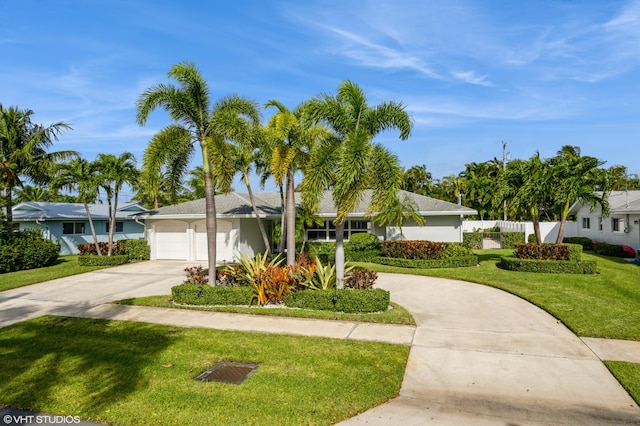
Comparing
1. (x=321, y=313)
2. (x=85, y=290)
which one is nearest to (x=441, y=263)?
(x=321, y=313)

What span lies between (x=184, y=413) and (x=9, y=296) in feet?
37.6

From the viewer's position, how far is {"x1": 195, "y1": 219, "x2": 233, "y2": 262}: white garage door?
812 inches

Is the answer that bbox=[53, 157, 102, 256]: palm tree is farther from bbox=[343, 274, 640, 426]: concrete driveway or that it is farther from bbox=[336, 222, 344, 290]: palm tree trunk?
bbox=[343, 274, 640, 426]: concrete driveway

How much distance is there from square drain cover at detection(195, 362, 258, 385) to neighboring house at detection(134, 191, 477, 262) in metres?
13.9

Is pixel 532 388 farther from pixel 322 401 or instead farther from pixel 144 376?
pixel 144 376

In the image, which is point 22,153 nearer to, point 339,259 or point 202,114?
point 202,114

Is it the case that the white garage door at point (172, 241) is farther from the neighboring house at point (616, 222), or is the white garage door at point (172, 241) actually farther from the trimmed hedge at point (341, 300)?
the neighboring house at point (616, 222)

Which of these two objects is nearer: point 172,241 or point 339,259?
point 339,259

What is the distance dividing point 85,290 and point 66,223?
15.0 metres

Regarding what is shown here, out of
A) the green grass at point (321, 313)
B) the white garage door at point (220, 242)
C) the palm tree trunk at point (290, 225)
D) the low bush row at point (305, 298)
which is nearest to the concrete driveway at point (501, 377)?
the green grass at point (321, 313)

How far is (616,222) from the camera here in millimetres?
23062

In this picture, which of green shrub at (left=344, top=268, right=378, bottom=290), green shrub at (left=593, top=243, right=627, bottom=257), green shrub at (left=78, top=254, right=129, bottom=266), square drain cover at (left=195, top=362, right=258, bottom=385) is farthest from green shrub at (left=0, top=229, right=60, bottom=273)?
green shrub at (left=593, top=243, right=627, bottom=257)

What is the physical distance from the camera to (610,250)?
2169cm

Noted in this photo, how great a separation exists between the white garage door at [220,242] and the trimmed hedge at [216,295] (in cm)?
955
